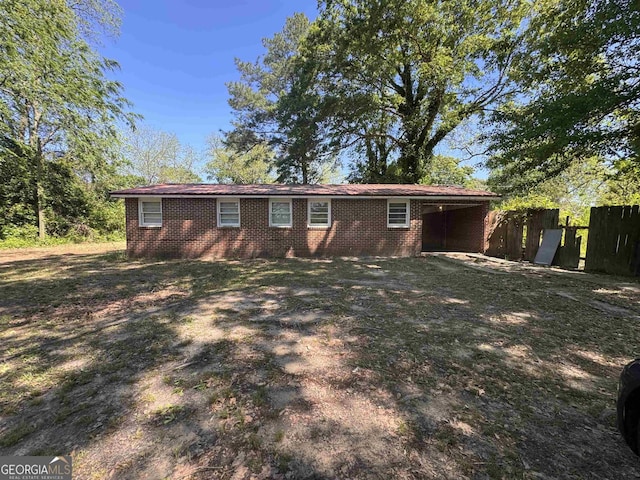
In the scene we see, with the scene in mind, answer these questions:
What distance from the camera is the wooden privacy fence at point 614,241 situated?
26.2ft

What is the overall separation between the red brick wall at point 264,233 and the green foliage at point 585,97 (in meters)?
4.75

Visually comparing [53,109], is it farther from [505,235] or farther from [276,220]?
[505,235]

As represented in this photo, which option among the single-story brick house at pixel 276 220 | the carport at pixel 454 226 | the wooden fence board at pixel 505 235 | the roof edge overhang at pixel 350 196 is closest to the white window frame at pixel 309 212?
the single-story brick house at pixel 276 220

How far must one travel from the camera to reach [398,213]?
13023 millimetres

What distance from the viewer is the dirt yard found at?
2.05 meters

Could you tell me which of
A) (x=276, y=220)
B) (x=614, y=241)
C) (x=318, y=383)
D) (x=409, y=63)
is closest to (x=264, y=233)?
(x=276, y=220)

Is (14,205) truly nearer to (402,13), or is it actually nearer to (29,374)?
(29,374)

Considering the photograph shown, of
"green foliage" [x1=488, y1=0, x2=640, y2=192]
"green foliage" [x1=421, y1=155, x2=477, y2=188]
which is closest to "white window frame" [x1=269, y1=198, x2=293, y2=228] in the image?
"green foliage" [x1=488, y1=0, x2=640, y2=192]

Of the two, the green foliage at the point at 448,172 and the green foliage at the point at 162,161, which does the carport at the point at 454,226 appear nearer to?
the green foliage at the point at 448,172

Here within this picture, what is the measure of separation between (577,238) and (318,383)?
1034 centimetres

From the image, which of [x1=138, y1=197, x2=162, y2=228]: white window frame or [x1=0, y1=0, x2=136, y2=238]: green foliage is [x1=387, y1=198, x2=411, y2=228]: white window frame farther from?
[x1=0, y1=0, x2=136, y2=238]: green foliage

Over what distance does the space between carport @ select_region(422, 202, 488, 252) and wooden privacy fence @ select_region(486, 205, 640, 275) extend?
0.53 m

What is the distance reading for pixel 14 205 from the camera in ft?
55.3

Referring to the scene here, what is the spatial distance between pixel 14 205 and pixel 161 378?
20.6 metres
